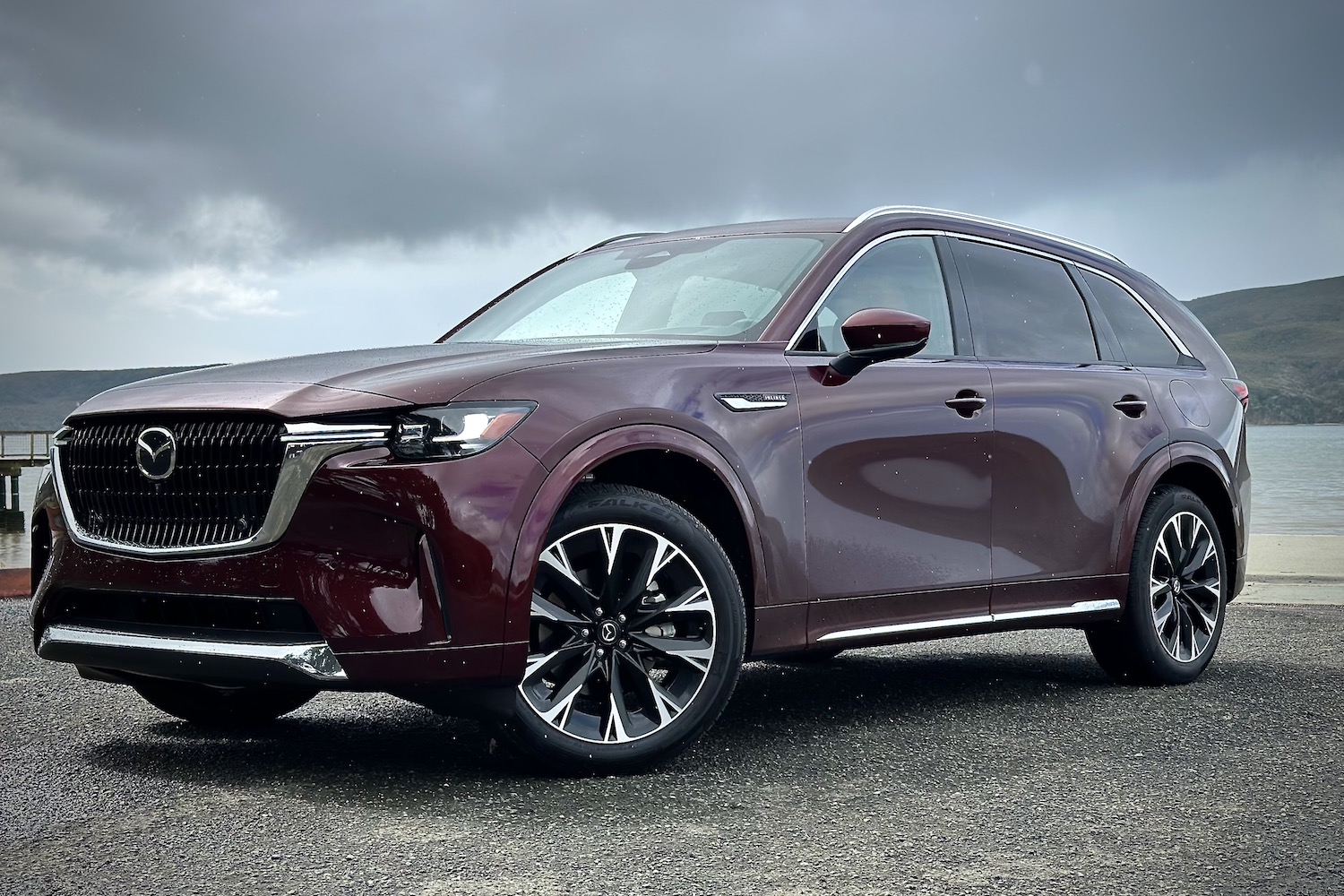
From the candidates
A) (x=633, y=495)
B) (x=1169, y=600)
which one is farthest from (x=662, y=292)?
(x=1169, y=600)

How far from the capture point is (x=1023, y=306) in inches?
229

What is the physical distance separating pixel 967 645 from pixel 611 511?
4.17 m

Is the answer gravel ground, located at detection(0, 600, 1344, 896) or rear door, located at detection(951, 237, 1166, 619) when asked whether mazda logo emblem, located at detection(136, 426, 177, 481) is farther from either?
rear door, located at detection(951, 237, 1166, 619)

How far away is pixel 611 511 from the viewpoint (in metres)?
4.04

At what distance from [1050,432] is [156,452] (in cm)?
330

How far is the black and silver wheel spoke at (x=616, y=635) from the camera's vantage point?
397 cm

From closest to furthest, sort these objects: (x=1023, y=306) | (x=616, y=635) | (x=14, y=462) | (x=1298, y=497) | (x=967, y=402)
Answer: (x=616, y=635) → (x=967, y=402) → (x=1023, y=306) → (x=1298, y=497) → (x=14, y=462)

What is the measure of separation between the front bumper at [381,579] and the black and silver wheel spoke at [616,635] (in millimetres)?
191

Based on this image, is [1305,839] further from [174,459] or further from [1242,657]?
[1242,657]

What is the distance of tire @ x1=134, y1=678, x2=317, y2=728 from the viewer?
4.86 meters

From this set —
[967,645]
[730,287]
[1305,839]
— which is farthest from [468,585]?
[967,645]

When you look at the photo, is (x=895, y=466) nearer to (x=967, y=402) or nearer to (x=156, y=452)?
(x=967, y=402)

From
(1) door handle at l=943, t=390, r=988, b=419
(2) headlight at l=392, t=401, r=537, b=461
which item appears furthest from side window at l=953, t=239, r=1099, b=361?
(2) headlight at l=392, t=401, r=537, b=461

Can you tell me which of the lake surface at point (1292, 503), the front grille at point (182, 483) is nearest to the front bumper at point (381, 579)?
the front grille at point (182, 483)
